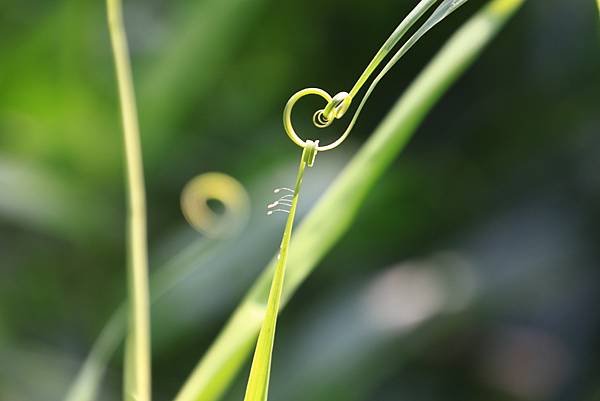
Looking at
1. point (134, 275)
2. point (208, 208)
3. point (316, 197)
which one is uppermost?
point (316, 197)

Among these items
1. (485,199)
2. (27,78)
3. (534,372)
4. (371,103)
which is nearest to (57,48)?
(27,78)

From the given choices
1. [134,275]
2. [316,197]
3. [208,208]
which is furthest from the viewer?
[316,197]

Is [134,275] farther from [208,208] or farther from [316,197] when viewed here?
[316,197]

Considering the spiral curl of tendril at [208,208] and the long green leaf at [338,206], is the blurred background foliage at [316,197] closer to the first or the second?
the spiral curl of tendril at [208,208]

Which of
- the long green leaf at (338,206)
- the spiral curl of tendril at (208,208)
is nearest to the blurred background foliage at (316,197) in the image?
the spiral curl of tendril at (208,208)

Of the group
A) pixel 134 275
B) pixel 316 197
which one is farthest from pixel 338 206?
pixel 316 197

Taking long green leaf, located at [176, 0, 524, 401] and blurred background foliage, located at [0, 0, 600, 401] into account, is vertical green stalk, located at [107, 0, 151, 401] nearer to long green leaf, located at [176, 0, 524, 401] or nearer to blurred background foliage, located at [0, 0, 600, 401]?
long green leaf, located at [176, 0, 524, 401]
